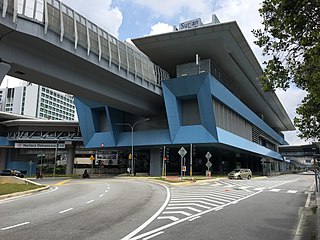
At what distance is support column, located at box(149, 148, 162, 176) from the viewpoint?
51094 mm

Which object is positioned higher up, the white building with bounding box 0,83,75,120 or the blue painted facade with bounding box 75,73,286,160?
the white building with bounding box 0,83,75,120

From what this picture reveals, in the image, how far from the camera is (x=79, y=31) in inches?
1111

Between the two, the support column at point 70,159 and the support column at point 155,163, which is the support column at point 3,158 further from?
the support column at point 155,163

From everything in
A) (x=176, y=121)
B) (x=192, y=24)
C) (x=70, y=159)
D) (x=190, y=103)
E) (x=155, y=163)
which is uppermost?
(x=192, y=24)

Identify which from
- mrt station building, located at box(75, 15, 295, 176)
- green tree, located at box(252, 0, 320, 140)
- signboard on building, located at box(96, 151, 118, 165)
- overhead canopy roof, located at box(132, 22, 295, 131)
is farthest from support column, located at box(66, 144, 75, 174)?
green tree, located at box(252, 0, 320, 140)

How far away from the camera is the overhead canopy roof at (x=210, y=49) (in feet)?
124

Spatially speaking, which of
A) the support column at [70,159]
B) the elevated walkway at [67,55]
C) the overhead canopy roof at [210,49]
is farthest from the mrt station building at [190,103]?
the support column at [70,159]

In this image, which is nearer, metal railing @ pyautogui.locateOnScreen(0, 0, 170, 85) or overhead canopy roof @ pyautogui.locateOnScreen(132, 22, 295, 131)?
metal railing @ pyautogui.locateOnScreen(0, 0, 170, 85)

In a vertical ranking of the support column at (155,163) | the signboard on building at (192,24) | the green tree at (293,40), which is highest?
the signboard on building at (192,24)

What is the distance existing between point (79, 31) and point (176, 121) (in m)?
22.0

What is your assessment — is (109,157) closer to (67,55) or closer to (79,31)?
(79,31)

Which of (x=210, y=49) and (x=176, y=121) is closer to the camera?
(x=210, y=49)

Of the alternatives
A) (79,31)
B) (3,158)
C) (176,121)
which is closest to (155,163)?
(176,121)

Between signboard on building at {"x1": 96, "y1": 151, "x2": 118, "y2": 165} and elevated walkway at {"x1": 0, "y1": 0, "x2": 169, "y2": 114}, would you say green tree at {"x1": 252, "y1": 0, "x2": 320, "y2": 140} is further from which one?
signboard on building at {"x1": 96, "y1": 151, "x2": 118, "y2": 165}
